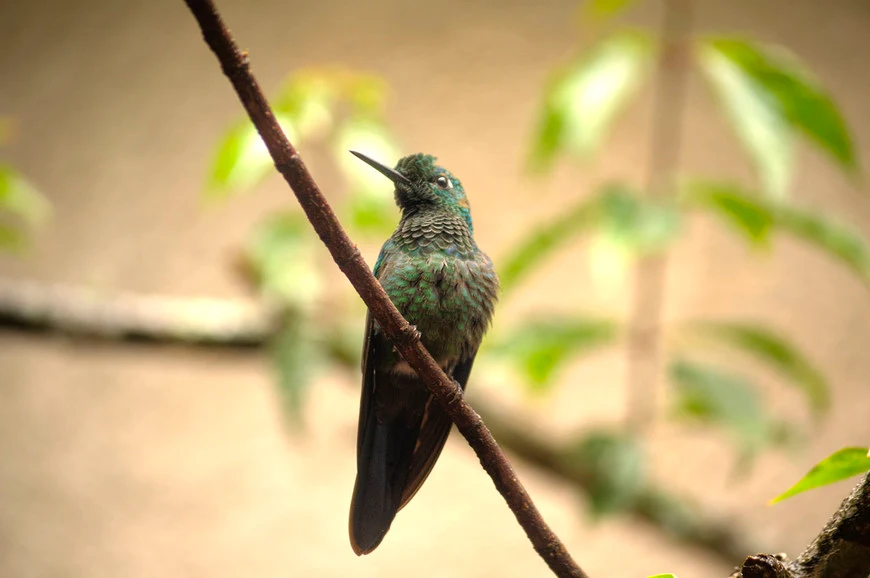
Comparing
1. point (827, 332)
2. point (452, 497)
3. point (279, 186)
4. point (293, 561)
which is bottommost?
point (293, 561)

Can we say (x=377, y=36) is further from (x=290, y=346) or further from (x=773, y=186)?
(x=773, y=186)

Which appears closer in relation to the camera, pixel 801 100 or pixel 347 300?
pixel 801 100

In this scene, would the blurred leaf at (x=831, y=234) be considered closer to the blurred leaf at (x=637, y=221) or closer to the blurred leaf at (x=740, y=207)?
the blurred leaf at (x=740, y=207)

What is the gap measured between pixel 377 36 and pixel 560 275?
1.79 m

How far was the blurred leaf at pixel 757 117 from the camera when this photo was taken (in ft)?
7.68

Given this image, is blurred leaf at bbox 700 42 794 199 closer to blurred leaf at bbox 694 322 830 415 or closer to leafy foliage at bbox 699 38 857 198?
leafy foliage at bbox 699 38 857 198

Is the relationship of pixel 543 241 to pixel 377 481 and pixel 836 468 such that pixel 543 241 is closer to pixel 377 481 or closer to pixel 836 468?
pixel 377 481

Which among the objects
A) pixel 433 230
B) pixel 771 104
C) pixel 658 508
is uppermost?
pixel 771 104

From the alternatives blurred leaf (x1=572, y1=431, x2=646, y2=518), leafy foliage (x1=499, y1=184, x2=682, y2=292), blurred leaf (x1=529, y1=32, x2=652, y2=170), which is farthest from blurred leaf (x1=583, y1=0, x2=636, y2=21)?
blurred leaf (x1=572, y1=431, x2=646, y2=518)

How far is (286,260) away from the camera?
3.04 m

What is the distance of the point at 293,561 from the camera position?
13.7 ft

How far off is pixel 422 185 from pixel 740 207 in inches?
54.0

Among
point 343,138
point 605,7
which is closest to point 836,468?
point 605,7

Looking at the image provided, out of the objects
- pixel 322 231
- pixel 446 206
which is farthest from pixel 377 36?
pixel 322 231
